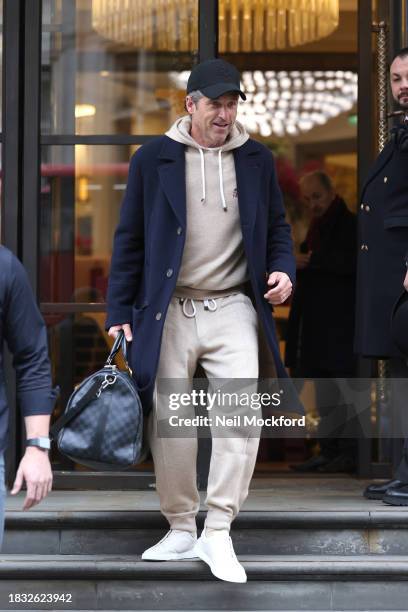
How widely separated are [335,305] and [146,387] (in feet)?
7.96

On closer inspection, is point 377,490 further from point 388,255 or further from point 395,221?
point 395,221

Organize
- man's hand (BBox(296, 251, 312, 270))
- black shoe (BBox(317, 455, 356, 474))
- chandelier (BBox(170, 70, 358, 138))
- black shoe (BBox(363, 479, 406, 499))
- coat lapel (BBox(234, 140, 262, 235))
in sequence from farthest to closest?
chandelier (BBox(170, 70, 358, 138))
man's hand (BBox(296, 251, 312, 270))
black shoe (BBox(317, 455, 356, 474))
black shoe (BBox(363, 479, 406, 499))
coat lapel (BBox(234, 140, 262, 235))

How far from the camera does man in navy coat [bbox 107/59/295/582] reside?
179 inches

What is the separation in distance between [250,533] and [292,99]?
6.44 m

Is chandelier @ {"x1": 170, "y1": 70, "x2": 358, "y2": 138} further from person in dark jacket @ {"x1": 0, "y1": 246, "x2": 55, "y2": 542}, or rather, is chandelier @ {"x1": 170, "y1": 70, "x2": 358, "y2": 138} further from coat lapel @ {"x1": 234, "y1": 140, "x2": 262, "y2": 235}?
person in dark jacket @ {"x1": 0, "y1": 246, "x2": 55, "y2": 542}

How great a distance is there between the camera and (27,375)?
11.4ft

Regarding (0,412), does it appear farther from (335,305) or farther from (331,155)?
(331,155)

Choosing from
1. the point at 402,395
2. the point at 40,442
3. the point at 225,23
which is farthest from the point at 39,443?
the point at 225,23

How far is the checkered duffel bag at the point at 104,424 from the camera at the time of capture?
4.42m

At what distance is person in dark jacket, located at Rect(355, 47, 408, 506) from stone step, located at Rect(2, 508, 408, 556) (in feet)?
Result: 0.68

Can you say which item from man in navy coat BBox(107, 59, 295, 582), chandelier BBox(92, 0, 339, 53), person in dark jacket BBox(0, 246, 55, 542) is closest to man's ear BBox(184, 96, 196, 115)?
man in navy coat BBox(107, 59, 295, 582)

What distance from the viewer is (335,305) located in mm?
6801

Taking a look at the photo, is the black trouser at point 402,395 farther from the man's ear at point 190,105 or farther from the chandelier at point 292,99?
the chandelier at point 292,99

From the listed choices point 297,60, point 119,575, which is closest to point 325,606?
point 119,575
